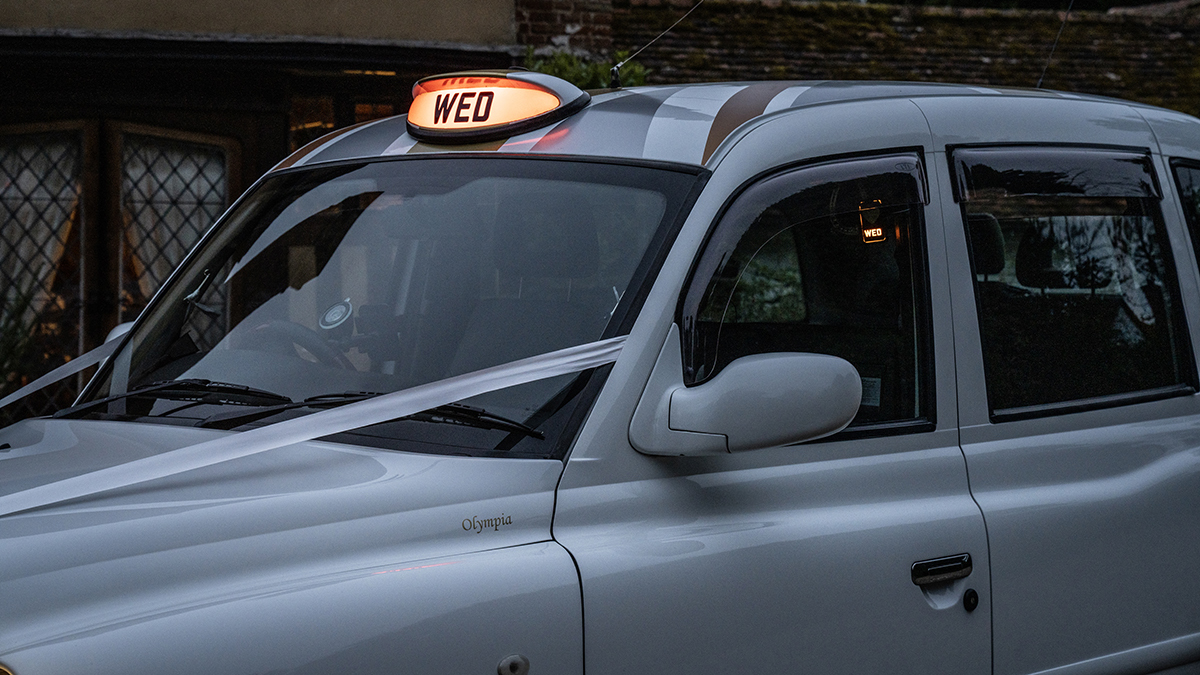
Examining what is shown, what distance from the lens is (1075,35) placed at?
1585 centimetres

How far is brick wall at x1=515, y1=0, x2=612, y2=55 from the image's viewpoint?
10211 millimetres

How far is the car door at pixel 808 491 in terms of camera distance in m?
2.09

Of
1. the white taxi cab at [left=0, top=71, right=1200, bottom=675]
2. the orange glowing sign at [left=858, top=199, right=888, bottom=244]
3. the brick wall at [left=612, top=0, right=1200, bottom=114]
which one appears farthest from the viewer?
the brick wall at [left=612, top=0, right=1200, bottom=114]

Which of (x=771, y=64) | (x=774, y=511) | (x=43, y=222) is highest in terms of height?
(x=771, y=64)

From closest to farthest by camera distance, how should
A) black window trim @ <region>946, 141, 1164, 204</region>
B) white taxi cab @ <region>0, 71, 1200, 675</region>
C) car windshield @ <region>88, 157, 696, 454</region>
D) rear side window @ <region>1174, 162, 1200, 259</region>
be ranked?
white taxi cab @ <region>0, 71, 1200, 675</region>
car windshield @ <region>88, 157, 696, 454</region>
black window trim @ <region>946, 141, 1164, 204</region>
rear side window @ <region>1174, 162, 1200, 259</region>

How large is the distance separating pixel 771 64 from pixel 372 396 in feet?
38.3

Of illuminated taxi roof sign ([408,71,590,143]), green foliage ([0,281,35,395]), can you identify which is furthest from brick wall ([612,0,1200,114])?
illuminated taxi roof sign ([408,71,590,143])

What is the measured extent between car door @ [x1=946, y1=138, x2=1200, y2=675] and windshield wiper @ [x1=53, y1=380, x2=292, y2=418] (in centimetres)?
144

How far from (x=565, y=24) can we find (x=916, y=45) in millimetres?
6037

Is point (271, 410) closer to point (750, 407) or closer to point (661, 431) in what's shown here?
point (661, 431)

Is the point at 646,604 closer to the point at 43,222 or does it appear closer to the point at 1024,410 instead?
Result: the point at 1024,410

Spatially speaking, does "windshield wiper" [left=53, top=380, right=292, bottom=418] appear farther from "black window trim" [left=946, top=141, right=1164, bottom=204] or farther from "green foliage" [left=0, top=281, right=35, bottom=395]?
"green foliage" [left=0, top=281, right=35, bottom=395]

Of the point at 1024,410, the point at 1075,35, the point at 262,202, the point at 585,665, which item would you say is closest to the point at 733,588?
the point at 585,665

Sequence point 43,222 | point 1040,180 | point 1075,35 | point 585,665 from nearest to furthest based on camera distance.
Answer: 1. point 585,665
2. point 1040,180
3. point 43,222
4. point 1075,35
